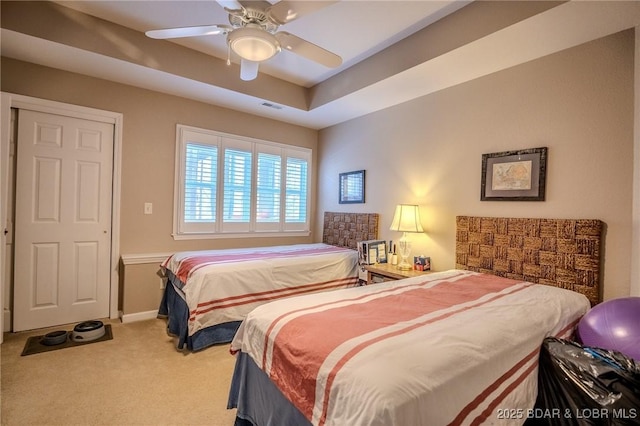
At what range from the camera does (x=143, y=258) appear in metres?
3.27

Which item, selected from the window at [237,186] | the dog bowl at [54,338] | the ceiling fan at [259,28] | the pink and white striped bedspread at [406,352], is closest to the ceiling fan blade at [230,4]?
the ceiling fan at [259,28]

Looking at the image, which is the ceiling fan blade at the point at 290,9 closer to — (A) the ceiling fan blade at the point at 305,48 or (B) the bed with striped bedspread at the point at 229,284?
(A) the ceiling fan blade at the point at 305,48

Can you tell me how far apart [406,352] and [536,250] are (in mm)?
1886

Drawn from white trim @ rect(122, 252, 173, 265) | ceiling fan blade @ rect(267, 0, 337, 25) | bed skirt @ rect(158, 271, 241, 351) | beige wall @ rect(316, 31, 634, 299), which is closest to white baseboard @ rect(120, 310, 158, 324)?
bed skirt @ rect(158, 271, 241, 351)

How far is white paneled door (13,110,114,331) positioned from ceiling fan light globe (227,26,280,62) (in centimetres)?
217

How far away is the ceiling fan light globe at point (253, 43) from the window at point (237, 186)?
202 cm

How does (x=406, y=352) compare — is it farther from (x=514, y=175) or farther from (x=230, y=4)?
(x=514, y=175)

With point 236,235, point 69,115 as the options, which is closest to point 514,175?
point 236,235

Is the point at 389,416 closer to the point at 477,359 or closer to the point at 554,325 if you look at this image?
the point at 477,359

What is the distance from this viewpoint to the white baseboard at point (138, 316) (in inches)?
125

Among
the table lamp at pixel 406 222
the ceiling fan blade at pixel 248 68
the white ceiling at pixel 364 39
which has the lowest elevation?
the table lamp at pixel 406 222

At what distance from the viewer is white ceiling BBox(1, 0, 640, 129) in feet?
6.57

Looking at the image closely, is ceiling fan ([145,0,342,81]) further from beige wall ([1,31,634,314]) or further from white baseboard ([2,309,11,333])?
white baseboard ([2,309,11,333])

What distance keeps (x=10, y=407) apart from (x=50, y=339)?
0.93m
